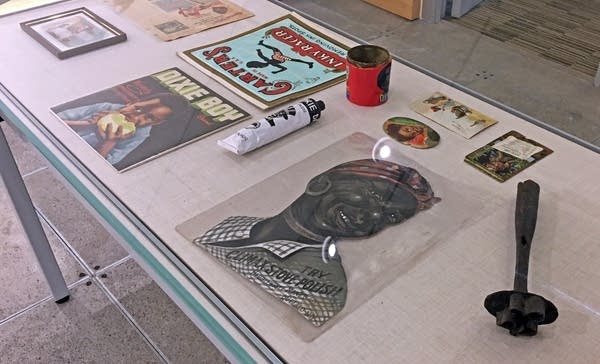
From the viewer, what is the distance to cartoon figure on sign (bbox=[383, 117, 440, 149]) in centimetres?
89

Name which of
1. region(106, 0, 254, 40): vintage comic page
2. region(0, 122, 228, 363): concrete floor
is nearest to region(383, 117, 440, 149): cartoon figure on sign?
region(106, 0, 254, 40): vintage comic page

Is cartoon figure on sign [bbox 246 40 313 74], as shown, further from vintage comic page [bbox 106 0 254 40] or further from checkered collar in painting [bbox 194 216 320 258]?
checkered collar in painting [bbox 194 216 320 258]

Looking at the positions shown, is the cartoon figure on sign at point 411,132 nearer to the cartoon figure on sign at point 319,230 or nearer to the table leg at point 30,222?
the cartoon figure on sign at point 319,230

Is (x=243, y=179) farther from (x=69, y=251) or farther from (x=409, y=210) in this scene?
(x=69, y=251)

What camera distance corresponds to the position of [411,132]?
36.0 inches

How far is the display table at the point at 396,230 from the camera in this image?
62 cm

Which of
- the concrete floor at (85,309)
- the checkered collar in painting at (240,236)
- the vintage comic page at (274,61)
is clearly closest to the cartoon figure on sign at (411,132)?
the vintage comic page at (274,61)

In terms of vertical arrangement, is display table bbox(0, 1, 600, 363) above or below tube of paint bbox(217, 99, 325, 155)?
below

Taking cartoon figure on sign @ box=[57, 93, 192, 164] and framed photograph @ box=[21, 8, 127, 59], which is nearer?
cartoon figure on sign @ box=[57, 93, 192, 164]

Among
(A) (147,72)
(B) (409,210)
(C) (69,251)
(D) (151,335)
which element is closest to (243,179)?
(B) (409,210)

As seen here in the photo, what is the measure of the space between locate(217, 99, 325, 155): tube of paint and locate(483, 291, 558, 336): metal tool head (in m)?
0.41

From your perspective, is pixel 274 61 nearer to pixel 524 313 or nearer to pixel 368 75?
pixel 368 75

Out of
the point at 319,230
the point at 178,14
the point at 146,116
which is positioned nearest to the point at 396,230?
the point at 319,230

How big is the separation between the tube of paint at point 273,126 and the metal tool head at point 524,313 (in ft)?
1.35
